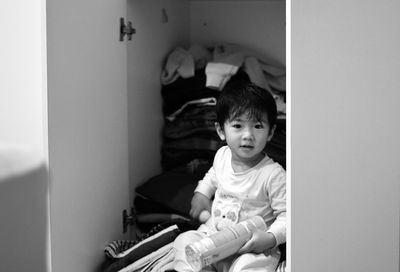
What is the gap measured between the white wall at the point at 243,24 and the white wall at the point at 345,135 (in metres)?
0.92

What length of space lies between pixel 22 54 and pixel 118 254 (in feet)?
1.89

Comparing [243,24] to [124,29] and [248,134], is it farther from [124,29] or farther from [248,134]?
[248,134]

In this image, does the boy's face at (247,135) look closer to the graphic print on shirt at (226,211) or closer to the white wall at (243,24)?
the graphic print on shirt at (226,211)

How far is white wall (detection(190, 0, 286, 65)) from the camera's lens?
6.15 feet

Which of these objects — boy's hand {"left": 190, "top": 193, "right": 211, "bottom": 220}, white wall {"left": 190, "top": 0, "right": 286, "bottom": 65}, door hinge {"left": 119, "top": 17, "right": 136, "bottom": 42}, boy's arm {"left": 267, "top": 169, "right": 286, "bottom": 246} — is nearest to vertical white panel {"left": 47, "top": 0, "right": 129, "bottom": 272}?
door hinge {"left": 119, "top": 17, "right": 136, "bottom": 42}

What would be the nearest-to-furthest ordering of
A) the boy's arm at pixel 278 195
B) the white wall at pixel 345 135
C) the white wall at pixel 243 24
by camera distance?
the white wall at pixel 345 135, the boy's arm at pixel 278 195, the white wall at pixel 243 24

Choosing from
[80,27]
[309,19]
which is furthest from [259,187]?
[80,27]

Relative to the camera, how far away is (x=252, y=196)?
1287 millimetres

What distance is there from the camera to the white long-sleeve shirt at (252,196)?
4.16 ft

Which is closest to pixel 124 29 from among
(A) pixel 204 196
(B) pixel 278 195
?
(A) pixel 204 196

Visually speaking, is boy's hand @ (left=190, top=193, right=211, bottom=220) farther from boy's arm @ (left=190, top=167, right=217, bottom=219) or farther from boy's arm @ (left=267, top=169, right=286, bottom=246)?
boy's arm @ (left=267, top=169, right=286, bottom=246)

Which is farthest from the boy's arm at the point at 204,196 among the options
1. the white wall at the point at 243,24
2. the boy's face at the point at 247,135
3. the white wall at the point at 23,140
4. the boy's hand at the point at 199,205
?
the white wall at the point at 243,24

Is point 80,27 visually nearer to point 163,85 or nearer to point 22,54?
point 22,54

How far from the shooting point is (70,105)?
115 cm
